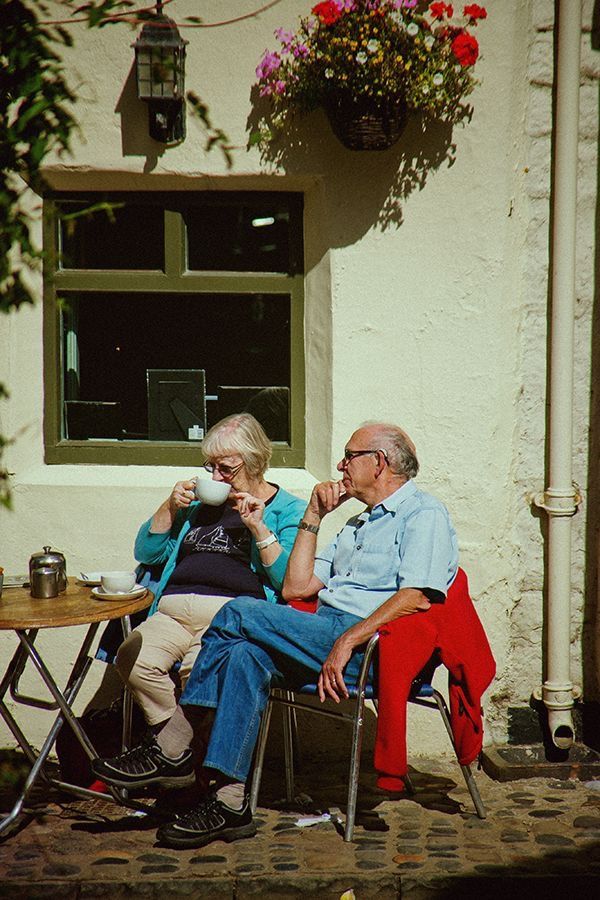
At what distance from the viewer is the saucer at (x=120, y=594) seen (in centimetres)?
431

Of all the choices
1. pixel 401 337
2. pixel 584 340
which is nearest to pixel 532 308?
pixel 584 340

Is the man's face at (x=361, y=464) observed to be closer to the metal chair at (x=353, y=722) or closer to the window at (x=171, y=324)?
the metal chair at (x=353, y=722)

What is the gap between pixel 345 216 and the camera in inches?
196

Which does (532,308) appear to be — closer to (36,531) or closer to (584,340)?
(584,340)

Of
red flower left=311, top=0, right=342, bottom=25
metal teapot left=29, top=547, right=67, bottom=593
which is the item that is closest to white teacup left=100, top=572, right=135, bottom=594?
metal teapot left=29, top=547, right=67, bottom=593

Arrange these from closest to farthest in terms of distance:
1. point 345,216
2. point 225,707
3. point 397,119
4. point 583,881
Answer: point 583,881 < point 225,707 < point 397,119 < point 345,216

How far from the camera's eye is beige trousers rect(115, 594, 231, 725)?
4.33 m

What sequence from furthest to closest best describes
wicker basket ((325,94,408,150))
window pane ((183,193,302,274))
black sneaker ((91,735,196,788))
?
window pane ((183,193,302,274)), wicker basket ((325,94,408,150)), black sneaker ((91,735,196,788))

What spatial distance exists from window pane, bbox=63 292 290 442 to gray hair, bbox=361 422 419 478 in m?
0.96

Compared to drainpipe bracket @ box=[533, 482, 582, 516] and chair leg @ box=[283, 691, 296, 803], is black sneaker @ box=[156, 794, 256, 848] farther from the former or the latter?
drainpipe bracket @ box=[533, 482, 582, 516]

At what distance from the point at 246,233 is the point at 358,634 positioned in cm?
209

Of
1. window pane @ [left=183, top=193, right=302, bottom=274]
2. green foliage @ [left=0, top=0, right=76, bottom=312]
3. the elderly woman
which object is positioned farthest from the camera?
window pane @ [left=183, top=193, right=302, bottom=274]

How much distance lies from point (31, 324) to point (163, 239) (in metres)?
0.73

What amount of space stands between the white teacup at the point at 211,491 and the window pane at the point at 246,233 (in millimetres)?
1254
